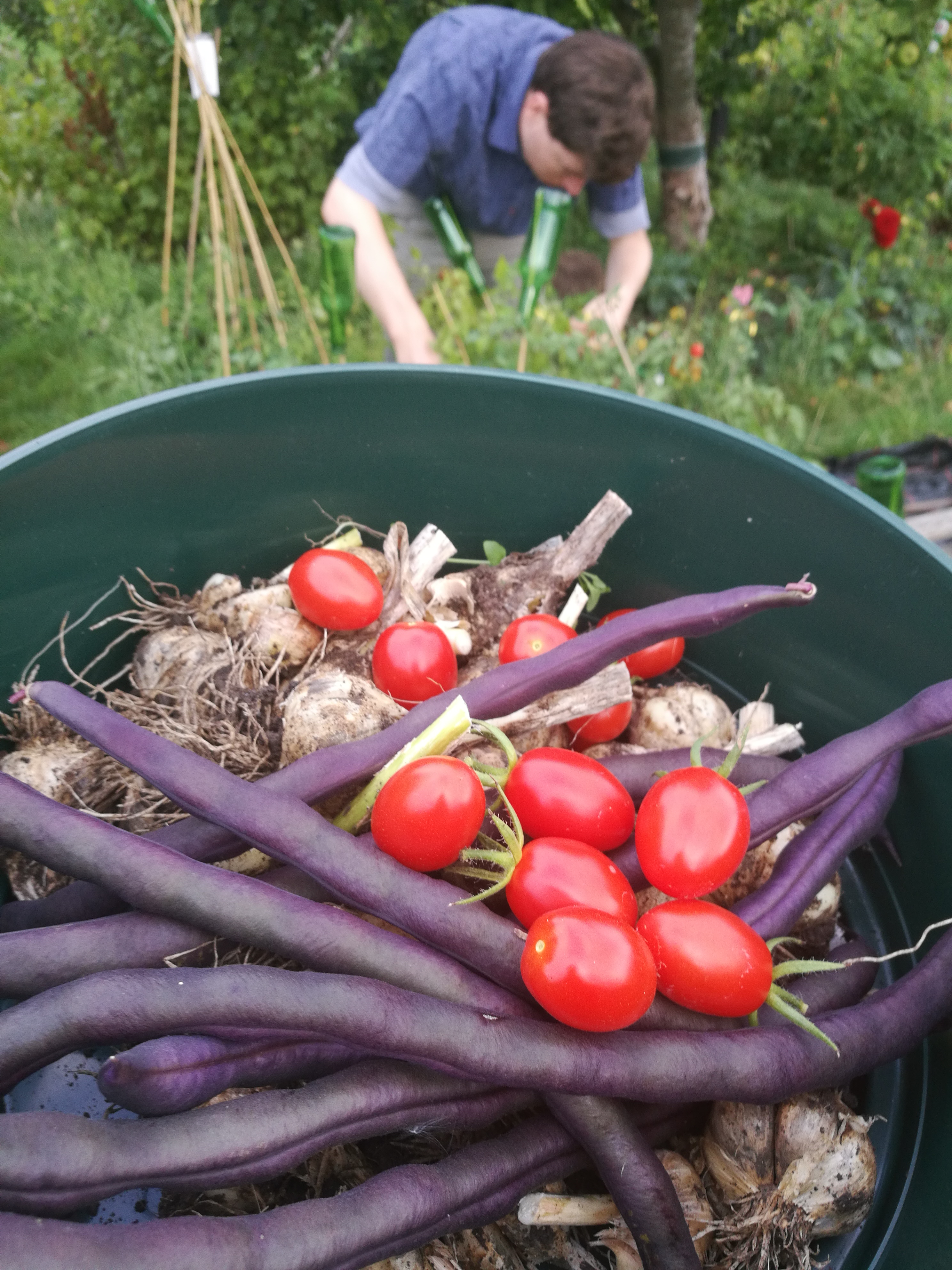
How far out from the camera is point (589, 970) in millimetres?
859

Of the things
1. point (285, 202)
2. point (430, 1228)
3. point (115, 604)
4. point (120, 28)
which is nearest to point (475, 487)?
point (115, 604)

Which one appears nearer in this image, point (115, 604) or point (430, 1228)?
point (430, 1228)

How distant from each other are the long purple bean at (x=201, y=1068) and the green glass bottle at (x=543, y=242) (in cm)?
160

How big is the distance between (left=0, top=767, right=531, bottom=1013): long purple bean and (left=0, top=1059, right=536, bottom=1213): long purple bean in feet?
0.33

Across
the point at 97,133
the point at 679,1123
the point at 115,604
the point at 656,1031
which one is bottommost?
the point at 679,1123

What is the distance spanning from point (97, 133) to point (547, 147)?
2606 mm

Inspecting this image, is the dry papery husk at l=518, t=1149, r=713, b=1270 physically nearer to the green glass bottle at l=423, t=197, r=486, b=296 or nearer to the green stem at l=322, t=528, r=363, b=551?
the green stem at l=322, t=528, r=363, b=551

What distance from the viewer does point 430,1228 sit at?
34.4 inches

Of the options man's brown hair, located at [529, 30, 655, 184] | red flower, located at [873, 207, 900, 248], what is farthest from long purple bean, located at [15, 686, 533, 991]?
red flower, located at [873, 207, 900, 248]

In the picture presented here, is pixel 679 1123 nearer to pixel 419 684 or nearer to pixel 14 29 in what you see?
pixel 419 684

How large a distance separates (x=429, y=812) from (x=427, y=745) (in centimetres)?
14

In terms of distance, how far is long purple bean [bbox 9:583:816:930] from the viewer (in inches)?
42.1

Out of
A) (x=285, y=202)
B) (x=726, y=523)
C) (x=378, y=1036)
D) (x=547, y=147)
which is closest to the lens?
(x=378, y=1036)

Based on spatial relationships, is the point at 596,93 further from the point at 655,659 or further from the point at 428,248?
the point at 655,659
